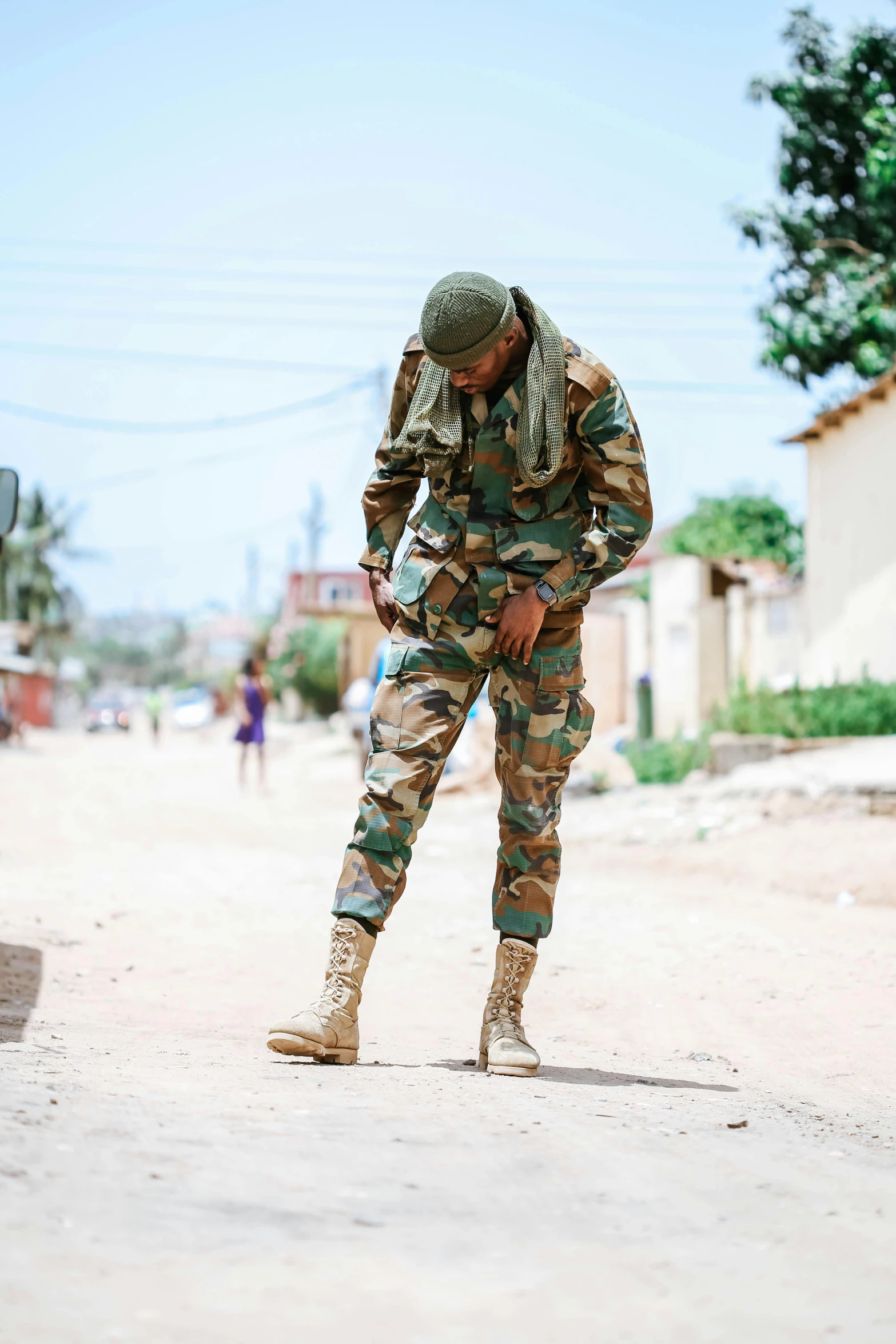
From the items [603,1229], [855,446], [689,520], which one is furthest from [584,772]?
[689,520]

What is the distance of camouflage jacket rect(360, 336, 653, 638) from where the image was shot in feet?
11.0

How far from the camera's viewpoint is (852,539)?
16.2 meters

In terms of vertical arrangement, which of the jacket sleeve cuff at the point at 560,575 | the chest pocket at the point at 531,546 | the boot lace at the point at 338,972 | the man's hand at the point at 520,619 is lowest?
the boot lace at the point at 338,972

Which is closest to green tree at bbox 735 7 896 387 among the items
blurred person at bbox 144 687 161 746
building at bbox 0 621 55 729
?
blurred person at bbox 144 687 161 746

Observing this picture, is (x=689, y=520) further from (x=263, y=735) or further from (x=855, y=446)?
(x=263, y=735)

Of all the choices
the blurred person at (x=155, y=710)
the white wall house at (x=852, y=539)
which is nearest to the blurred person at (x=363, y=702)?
the white wall house at (x=852, y=539)

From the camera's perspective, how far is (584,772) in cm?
1309

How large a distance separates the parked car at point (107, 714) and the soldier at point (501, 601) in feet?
151

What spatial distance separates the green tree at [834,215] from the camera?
1803 centimetres

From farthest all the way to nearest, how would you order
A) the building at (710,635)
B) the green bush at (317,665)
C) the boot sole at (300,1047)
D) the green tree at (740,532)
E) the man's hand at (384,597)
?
the green bush at (317,665)
the green tree at (740,532)
the building at (710,635)
the man's hand at (384,597)
the boot sole at (300,1047)

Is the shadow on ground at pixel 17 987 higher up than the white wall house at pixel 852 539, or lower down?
lower down

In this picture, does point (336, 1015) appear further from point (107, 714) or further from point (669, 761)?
point (107, 714)

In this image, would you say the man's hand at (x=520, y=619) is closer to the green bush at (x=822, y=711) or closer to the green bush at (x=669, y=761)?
the green bush at (x=822, y=711)

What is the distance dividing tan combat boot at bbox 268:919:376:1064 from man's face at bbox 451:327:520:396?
129 cm
